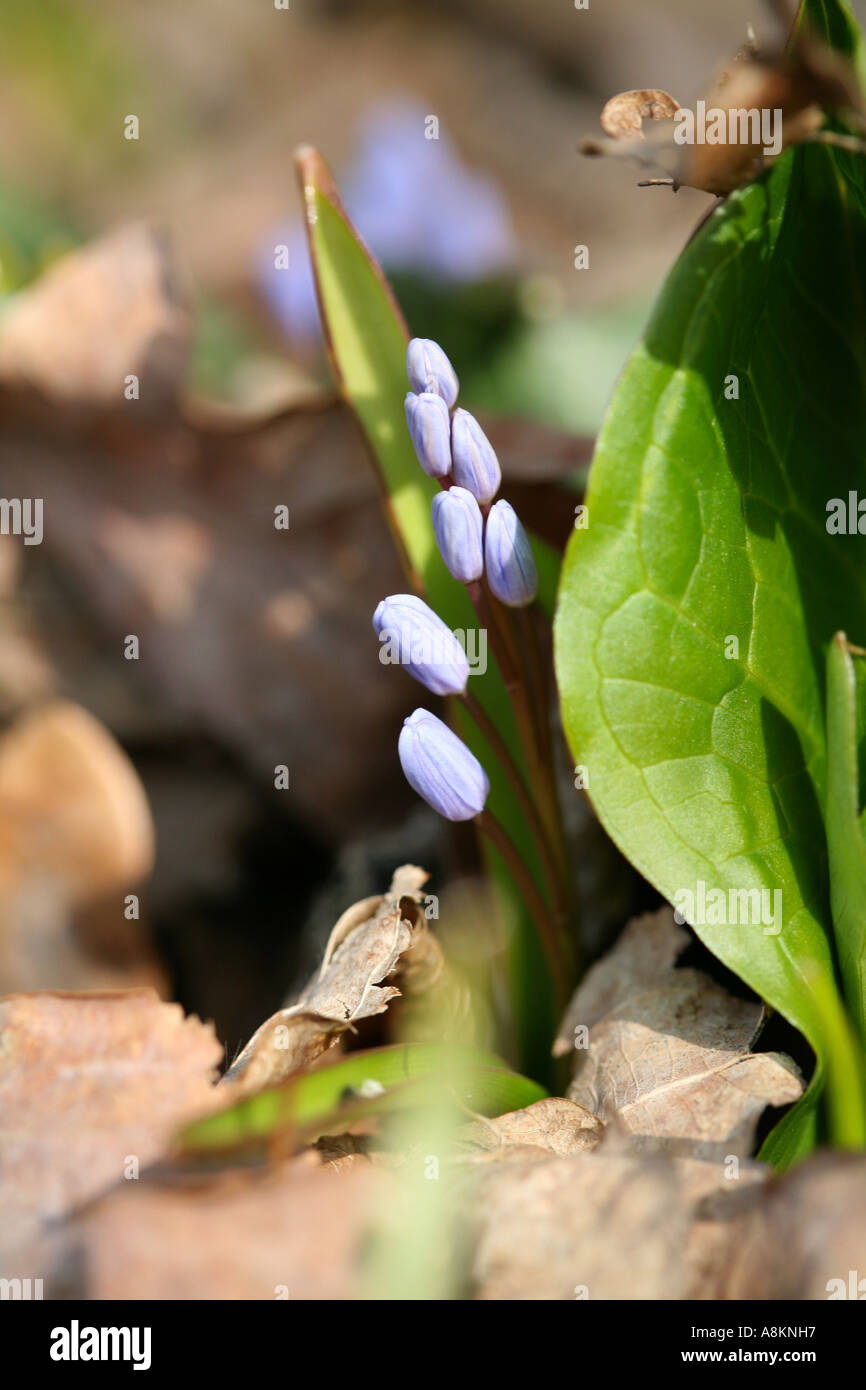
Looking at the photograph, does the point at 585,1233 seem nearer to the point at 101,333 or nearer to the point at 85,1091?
the point at 85,1091

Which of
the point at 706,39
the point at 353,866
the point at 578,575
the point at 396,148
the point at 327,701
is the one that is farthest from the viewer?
the point at 706,39

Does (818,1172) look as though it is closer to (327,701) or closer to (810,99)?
(810,99)

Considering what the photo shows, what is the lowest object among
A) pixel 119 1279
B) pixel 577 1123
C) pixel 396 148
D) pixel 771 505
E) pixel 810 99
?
pixel 119 1279

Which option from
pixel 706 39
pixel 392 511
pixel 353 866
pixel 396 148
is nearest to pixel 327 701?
pixel 353 866

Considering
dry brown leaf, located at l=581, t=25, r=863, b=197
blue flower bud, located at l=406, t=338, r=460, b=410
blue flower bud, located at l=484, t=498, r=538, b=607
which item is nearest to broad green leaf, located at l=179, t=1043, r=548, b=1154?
blue flower bud, located at l=484, t=498, r=538, b=607

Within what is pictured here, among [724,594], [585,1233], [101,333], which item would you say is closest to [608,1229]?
[585,1233]

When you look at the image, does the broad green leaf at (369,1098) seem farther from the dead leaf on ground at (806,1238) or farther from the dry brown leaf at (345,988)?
the dead leaf on ground at (806,1238)

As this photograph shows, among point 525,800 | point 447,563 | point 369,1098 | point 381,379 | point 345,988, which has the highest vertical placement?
point 381,379
